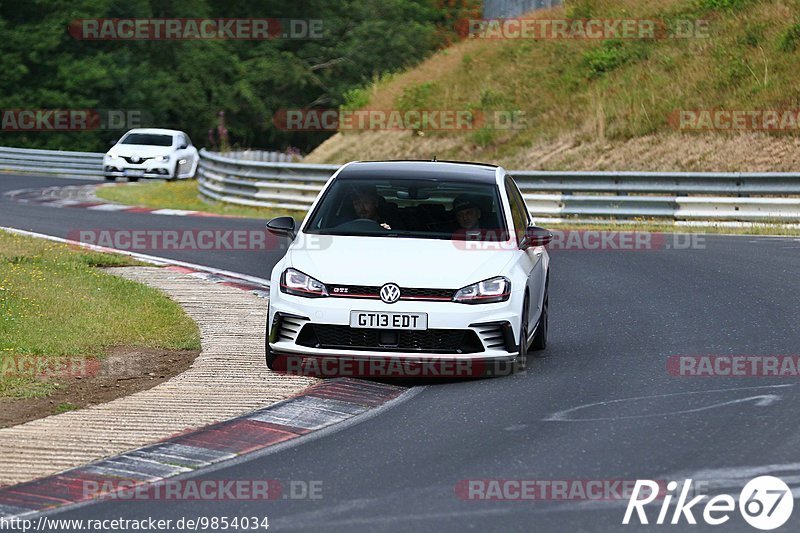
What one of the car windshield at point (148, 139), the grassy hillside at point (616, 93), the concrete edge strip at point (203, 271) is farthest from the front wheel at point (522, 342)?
the car windshield at point (148, 139)

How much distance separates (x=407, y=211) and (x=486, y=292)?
4.14 feet

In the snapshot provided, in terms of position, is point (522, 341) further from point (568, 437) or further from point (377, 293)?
point (568, 437)

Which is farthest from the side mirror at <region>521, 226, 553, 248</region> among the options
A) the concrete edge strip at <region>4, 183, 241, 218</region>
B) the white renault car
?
the concrete edge strip at <region>4, 183, 241, 218</region>

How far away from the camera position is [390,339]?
9.97 meters

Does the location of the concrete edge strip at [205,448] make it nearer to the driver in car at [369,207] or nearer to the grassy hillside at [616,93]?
the driver in car at [369,207]

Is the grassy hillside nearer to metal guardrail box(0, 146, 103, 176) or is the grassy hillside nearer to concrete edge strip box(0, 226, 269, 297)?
metal guardrail box(0, 146, 103, 176)

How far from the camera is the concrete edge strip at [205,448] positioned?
276 inches

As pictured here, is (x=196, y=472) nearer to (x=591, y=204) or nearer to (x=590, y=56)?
(x=591, y=204)

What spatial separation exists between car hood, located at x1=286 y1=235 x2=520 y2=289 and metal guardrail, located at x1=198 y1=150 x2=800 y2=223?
13.7m

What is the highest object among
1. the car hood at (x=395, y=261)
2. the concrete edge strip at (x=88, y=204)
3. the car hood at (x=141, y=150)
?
the car hood at (x=395, y=261)

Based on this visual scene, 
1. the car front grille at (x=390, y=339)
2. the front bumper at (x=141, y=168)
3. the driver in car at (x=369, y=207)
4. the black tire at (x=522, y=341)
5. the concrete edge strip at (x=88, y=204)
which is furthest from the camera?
the front bumper at (x=141, y=168)

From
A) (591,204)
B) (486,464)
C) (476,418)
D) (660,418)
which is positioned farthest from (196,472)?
(591,204)

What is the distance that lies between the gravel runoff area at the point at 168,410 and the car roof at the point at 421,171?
1647 mm

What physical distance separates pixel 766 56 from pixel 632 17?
180 inches
